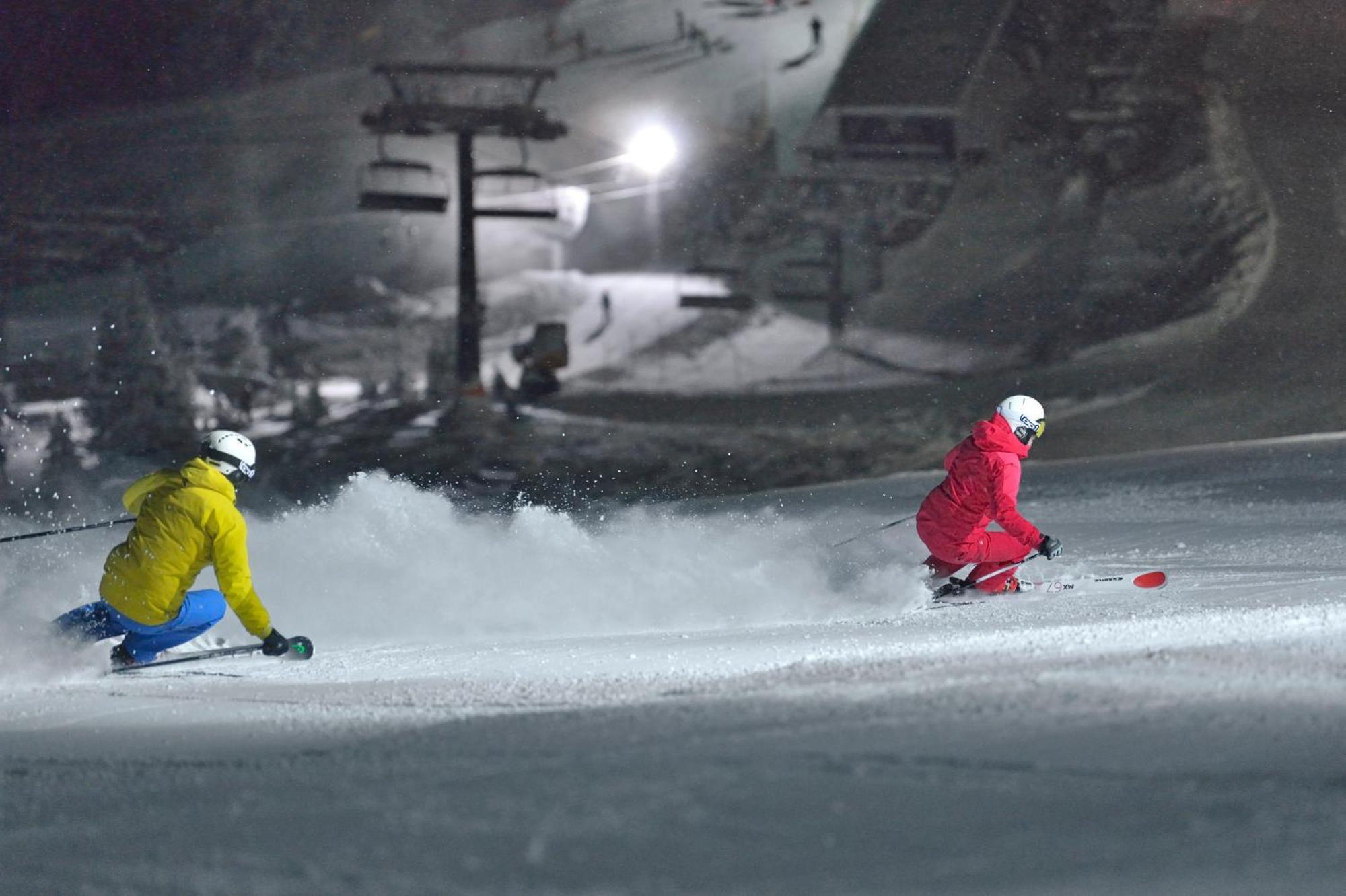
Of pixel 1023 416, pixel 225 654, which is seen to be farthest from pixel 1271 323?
pixel 225 654

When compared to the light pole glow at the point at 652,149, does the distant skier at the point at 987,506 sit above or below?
below

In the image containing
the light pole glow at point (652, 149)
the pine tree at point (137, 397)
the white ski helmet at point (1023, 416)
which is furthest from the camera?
the light pole glow at point (652, 149)

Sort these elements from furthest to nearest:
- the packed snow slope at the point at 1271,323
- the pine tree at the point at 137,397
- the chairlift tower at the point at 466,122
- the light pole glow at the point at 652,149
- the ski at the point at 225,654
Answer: the light pole glow at the point at 652,149, the chairlift tower at the point at 466,122, the packed snow slope at the point at 1271,323, the pine tree at the point at 137,397, the ski at the point at 225,654

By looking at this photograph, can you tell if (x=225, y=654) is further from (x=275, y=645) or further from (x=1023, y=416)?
(x=1023, y=416)

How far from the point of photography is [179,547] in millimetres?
4727

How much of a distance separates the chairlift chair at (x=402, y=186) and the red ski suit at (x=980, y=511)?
961 cm

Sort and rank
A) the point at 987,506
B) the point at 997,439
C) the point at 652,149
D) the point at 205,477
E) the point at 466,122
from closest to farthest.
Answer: the point at 205,477, the point at 997,439, the point at 987,506, the point at 466,122, the point at 652,149

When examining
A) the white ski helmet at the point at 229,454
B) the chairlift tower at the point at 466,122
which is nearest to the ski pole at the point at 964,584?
the white ski helmet at the point at 229,454

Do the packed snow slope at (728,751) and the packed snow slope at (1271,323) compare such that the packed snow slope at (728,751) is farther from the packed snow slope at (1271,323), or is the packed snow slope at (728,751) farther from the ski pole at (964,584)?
the packed snow slope at (1271,323)

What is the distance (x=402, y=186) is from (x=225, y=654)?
33.3ft

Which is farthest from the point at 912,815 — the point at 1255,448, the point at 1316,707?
the point at 1255,448

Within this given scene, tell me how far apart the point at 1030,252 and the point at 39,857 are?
13705 mm

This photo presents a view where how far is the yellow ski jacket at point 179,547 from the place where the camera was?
185 inches

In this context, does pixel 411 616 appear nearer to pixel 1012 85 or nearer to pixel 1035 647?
pixel 1035 647
